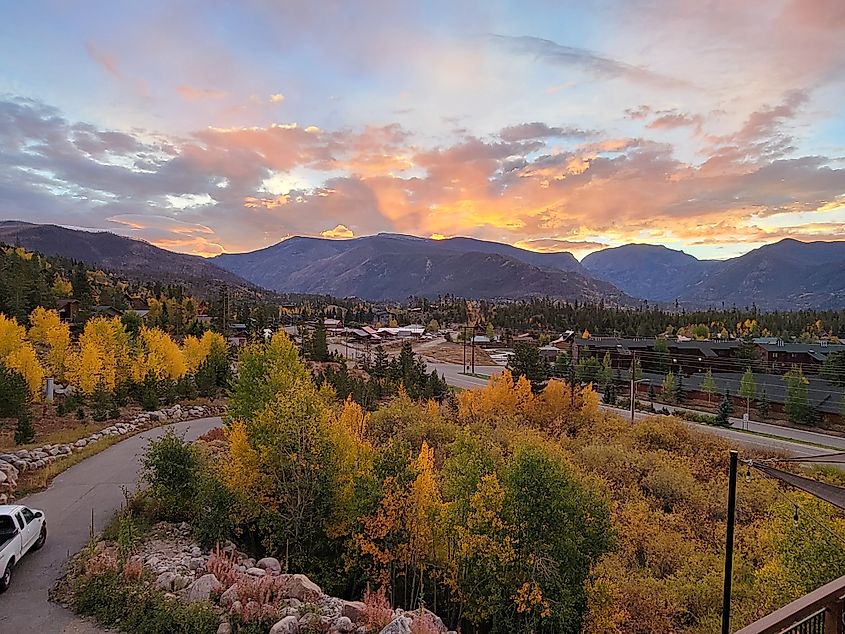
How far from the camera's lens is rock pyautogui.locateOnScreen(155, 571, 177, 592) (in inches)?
424

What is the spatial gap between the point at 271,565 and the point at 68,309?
58.0 meters

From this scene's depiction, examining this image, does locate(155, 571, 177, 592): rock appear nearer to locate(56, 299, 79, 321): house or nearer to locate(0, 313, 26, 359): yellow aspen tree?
locate(0, 313, 26, 359): yellow aspen tree

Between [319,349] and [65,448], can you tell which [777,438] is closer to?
[319,349]

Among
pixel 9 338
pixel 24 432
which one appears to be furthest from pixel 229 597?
pixel 9 338

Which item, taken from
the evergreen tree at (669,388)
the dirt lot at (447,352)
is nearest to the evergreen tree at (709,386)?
the evergreen tree at (669,388)

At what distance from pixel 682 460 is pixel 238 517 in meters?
24.1

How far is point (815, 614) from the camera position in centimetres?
512

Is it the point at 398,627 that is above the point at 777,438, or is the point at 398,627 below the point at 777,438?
above

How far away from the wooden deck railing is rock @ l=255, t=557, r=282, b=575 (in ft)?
35.9

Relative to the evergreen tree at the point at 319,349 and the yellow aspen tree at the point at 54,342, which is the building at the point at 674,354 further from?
the yellow aspen tree at the point at 54,342

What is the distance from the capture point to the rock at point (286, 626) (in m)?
9.28

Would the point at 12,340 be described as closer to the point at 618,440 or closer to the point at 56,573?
the point at 56,573

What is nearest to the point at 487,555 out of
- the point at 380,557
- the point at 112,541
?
the point at 380,557

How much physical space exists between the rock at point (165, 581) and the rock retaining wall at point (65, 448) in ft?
26.5
